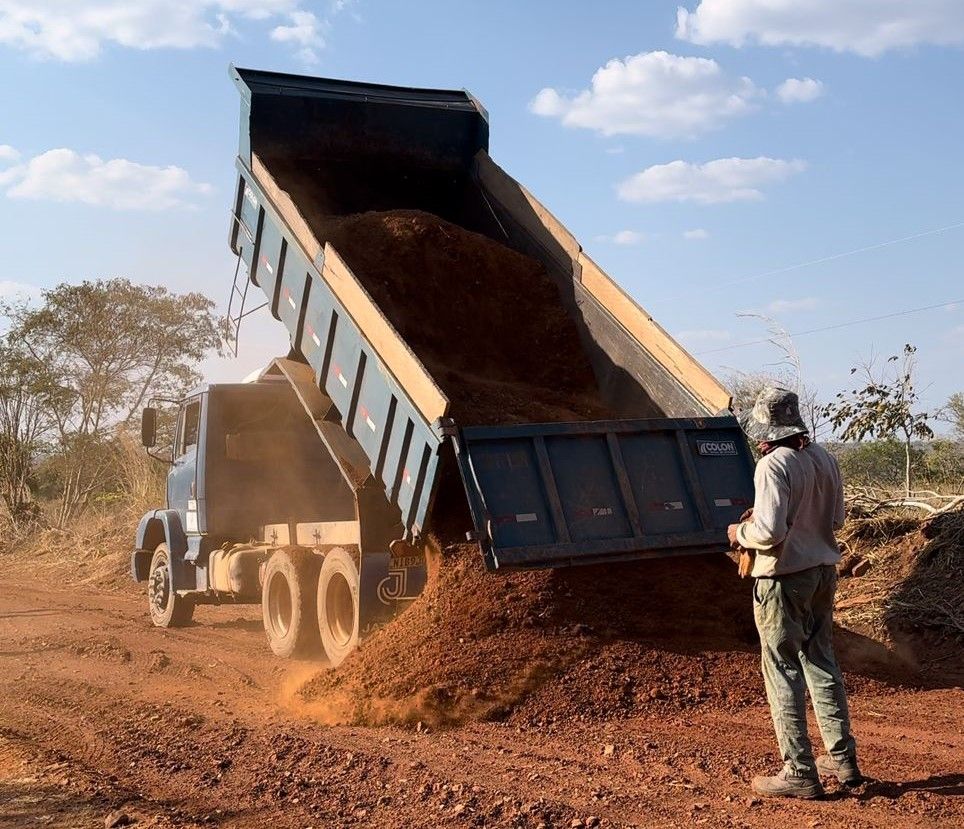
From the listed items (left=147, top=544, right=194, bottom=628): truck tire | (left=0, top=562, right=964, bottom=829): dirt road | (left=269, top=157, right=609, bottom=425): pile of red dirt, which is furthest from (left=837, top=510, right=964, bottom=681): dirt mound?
(left=147, top=544, right=194, bottom=628): truck tire

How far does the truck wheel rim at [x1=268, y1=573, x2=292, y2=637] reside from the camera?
28.1 feet

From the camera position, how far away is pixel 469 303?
8344 millimetres

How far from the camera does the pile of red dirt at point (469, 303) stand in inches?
310

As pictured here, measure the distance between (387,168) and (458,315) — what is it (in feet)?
8.09

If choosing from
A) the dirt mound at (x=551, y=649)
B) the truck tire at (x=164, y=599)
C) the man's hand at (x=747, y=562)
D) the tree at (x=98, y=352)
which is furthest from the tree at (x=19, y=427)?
the man's hand at (x=747, y=562)

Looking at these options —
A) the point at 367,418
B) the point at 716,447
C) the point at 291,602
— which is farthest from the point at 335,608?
the point at 716,447

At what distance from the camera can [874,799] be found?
13.9 feet

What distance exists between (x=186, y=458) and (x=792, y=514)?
23.7 feet

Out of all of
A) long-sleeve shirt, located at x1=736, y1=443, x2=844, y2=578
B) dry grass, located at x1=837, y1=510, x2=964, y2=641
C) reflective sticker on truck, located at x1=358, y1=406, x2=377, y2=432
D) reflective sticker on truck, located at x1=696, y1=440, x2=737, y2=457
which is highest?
reflective sticker on truck, located at x1=358, y1=406, x2=377, y2=432

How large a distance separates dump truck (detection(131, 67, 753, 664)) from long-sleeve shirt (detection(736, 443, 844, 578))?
1817 millimetres

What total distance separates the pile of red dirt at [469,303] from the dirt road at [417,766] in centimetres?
271

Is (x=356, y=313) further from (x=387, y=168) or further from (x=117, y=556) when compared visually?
(x=117, y=556)

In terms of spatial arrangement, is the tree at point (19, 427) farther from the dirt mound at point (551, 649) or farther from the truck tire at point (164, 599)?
the dirt mound at point (551, 649)

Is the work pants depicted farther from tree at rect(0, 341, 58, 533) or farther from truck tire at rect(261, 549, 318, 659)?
tree at rect(0, 341, 58, 533)
